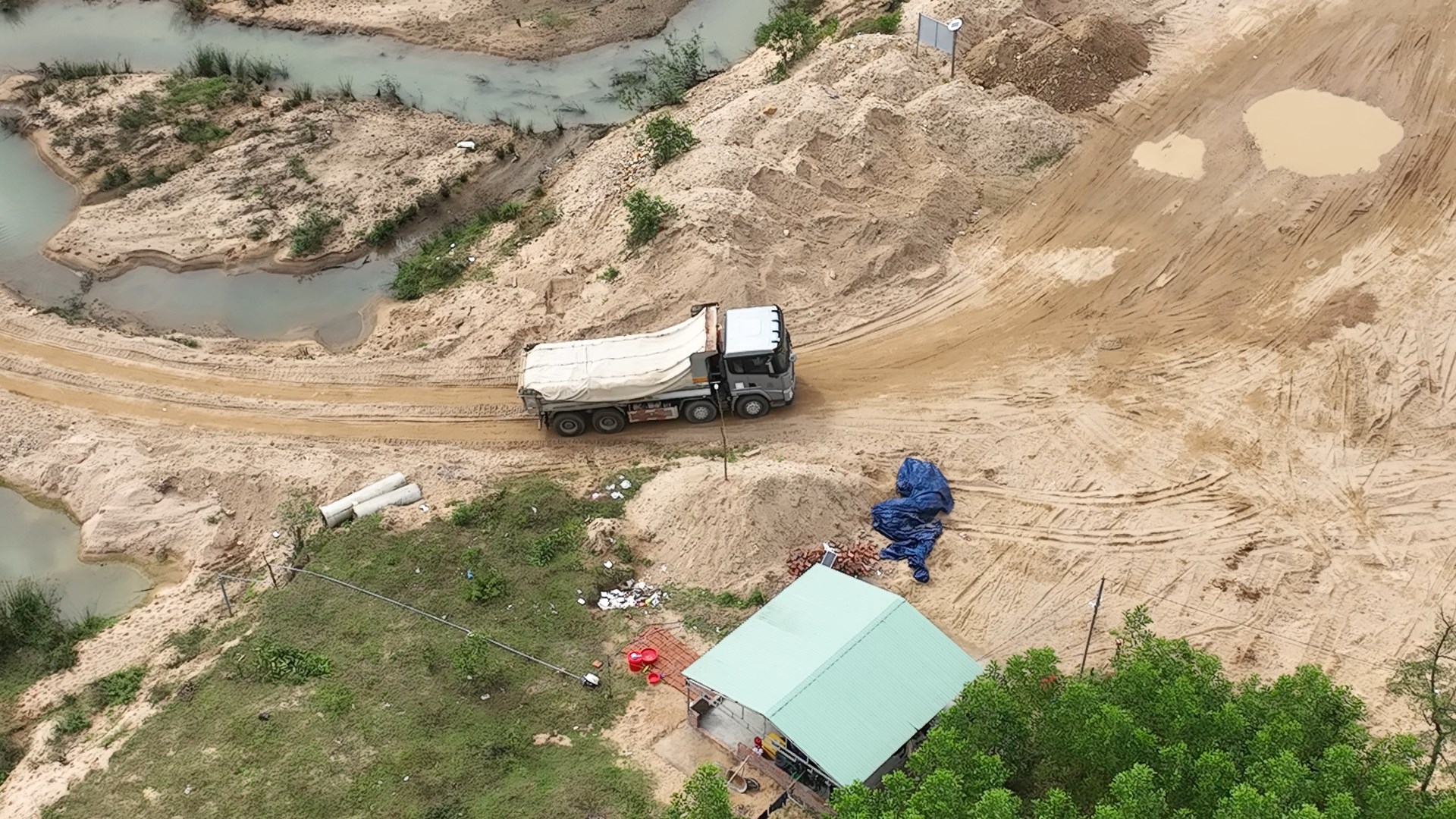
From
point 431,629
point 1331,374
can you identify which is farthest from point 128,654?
point 1331,374

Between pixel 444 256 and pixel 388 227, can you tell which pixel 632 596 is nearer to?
pixel 444 256

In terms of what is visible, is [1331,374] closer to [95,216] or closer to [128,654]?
[128,654]

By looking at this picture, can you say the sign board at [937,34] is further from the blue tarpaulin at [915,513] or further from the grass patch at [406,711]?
the grass patch at [406,711]

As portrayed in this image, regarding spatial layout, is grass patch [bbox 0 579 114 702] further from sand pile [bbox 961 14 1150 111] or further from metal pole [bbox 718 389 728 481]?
sand pile [bbox 961 14 1150 111]

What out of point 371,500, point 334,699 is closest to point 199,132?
point 371,500

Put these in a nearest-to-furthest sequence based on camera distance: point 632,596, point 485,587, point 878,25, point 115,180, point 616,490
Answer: point 485,587
point 632,596
point 616,490
point 115,180
point 878,25

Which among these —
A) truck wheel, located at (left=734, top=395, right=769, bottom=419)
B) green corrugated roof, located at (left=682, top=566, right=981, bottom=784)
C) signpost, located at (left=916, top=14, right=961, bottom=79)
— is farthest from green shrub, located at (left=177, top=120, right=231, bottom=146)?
green corrugated roof, located at (left=682, top=566, right=981, bottom=784)
